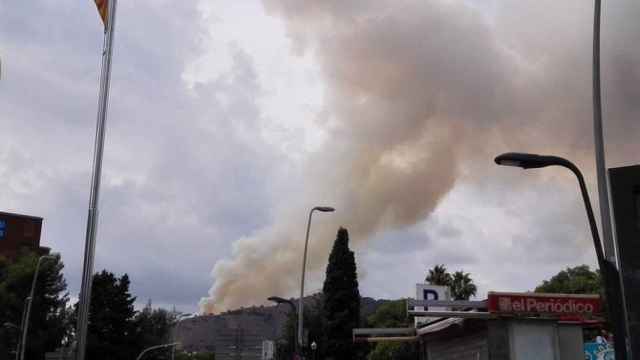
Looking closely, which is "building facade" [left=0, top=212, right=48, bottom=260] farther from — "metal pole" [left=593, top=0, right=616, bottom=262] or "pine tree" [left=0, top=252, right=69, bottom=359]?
"metal pole" [left=593, top=0, right=616, bottom=262]

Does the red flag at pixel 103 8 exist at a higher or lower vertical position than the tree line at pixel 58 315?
higher

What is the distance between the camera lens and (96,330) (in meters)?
85.0

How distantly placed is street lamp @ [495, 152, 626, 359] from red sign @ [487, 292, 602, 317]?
409 inches

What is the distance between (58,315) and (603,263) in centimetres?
7365

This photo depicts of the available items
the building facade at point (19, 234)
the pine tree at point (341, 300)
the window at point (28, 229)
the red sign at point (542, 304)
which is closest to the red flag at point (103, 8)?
the red sign at point (542, 304)

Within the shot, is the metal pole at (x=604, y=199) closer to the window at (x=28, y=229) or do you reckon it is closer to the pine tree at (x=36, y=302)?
the pine tree at (x=36, y=302)

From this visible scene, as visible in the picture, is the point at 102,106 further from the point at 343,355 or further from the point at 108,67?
the point at 343,355

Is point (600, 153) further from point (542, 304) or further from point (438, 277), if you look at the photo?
point (438, 277)

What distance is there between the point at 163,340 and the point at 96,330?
3365cm

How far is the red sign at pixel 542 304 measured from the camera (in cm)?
2514

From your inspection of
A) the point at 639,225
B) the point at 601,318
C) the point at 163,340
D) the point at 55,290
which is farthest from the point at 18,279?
the point at 639,225

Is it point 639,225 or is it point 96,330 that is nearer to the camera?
point 639,225

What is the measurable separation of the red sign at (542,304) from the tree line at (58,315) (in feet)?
169

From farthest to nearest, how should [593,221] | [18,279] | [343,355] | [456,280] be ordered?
[456,280], [18,279], [343,355], [593,221]
